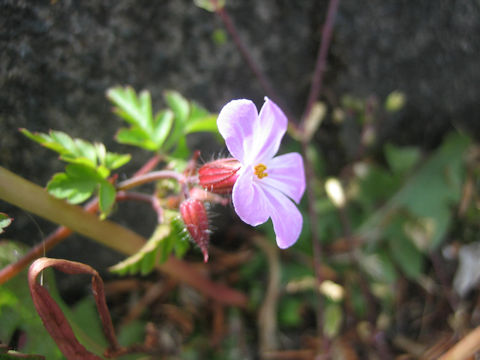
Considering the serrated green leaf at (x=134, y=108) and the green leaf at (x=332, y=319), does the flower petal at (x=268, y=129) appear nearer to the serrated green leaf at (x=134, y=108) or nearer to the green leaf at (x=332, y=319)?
the serrated green leaf at (x=134, y=108)

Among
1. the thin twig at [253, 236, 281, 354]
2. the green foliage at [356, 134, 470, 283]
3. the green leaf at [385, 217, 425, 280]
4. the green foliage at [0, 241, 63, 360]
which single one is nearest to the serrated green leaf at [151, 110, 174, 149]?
the green foliage at [0, 241, 63, 360]

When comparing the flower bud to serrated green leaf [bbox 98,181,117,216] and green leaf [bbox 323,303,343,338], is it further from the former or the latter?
green leaf [bbox 323,303,343,338]

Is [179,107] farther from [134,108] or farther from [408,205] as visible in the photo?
[408,205]

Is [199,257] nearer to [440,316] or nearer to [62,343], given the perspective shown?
[62,343]

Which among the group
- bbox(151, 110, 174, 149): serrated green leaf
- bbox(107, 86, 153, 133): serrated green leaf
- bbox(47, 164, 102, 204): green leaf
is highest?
bbox(107, 86, 153, 133): serrated green leaf

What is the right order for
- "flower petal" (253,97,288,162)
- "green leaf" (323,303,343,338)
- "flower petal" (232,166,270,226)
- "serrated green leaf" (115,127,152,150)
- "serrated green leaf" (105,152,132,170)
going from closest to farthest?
"flower petal" (232,166,270,226), "flower petal" (253,97,288,162), "serrated green leaf" (105,152,132,170), "serrated green leaf" (115,127,152,150), "green leaf" (323,303,343,338)

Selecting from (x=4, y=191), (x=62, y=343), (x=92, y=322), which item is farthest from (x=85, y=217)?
(x=92, y=322)

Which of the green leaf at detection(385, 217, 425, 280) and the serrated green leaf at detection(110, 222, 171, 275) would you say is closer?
the serrated green leaf at detection(110, 222, 171, 275)
